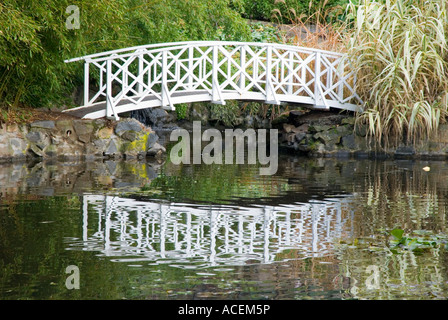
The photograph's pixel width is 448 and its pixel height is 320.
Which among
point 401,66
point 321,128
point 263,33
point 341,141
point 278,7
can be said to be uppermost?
point 278,7

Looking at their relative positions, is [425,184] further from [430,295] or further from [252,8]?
[252,8]

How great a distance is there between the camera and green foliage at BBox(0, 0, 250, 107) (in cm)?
1051

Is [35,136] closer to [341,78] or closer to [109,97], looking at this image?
[109,97]

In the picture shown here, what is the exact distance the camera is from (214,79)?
1316cm

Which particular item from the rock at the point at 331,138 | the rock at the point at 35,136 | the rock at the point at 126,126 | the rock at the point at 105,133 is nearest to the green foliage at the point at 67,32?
the rock at the point at 35,136

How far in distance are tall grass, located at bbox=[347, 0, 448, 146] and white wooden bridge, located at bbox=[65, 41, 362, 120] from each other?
0.53 meters

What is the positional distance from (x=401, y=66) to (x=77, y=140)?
6166 mm

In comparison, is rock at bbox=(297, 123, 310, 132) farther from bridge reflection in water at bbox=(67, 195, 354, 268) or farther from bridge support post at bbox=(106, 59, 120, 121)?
bridge reflection in water at bbox=(67, 195, 354, 268)

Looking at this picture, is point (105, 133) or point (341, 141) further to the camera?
point (341, 141)

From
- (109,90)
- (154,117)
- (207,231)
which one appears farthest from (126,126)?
(207,231)

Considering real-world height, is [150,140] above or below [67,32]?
below

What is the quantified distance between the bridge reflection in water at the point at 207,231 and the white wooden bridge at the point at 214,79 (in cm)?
548

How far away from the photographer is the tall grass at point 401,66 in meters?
13.4

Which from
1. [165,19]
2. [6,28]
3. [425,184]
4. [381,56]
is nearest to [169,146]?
[165,19]
